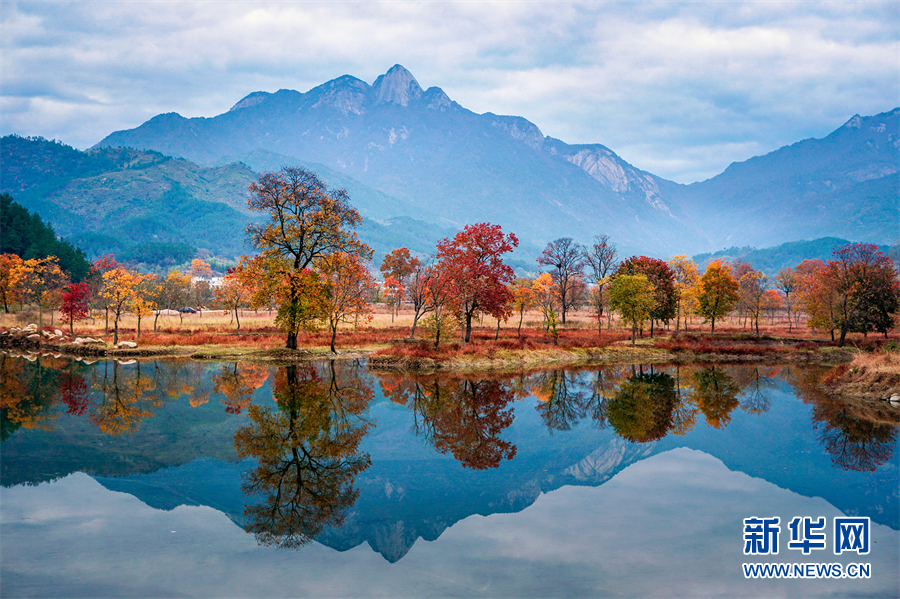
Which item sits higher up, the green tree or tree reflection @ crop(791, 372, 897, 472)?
the green tree

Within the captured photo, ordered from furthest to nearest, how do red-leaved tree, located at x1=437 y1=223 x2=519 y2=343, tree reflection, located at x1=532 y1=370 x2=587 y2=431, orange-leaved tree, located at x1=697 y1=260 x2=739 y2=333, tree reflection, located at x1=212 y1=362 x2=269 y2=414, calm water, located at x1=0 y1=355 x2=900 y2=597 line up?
orange-leaved tree, located at x1=697 y1=260 x2=739 y2=333, red-leaved tree, located at x1=437 y1=223 x2=519 y2=343, tree reflection, located at x1=212 y1=362 x2=269 y2=414, tree reflection, located at x1=532 y1=370 x2=587 y2=431, calm water, located at x1=0 y1=355 x2=900 y2=597

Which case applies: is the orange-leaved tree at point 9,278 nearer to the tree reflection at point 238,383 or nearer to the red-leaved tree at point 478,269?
the tree reflection at point 238,383

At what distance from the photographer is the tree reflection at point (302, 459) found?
13.6 meters

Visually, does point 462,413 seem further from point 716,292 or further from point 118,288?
point 716,292

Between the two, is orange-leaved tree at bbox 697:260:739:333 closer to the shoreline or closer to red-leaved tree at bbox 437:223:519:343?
the shoreline

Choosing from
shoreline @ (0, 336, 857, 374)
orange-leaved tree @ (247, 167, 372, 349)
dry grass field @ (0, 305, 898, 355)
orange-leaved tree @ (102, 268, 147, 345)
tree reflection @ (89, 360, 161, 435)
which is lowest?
tree reflection @ (89, 360, 161, 435)

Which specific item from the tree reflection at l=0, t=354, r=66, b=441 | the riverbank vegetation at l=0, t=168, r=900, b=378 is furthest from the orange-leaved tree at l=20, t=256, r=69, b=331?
the tree reflection at l=0, t=354, r=66, b=441

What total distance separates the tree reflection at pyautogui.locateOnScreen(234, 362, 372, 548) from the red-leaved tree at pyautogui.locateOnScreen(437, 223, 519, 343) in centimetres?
2075

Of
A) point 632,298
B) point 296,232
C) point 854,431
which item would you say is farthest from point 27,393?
point 632,298

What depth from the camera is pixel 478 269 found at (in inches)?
2008

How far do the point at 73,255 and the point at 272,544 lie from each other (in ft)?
439

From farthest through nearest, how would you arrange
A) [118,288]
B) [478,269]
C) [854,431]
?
[478,269] < [118,288] < [854,431]

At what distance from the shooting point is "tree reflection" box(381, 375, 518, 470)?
Answer: 20.8 meters

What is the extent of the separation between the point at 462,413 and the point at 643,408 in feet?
34.4
